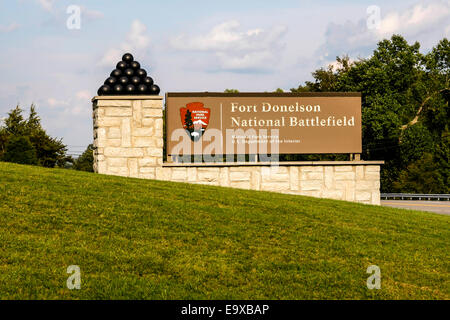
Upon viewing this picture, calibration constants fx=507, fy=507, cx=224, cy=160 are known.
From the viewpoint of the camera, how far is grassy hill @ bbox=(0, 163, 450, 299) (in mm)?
7195

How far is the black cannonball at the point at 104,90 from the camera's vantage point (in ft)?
56.3

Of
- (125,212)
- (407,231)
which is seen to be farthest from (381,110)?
(125,212)

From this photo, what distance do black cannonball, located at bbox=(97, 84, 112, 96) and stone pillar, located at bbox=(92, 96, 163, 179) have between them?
320mm

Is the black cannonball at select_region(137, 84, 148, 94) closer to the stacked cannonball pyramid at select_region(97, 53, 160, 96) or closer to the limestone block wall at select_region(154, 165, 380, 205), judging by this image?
the stacked cannonball pyramid at select_region(97, 53, 160, 96)

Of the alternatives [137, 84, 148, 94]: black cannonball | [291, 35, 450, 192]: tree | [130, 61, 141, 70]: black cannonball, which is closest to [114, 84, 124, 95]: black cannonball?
[137, 84, 148, 94]: black cannonball

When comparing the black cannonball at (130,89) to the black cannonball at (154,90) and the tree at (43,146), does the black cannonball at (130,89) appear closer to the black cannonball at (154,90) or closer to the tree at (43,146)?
the black cannonball at (154,90)

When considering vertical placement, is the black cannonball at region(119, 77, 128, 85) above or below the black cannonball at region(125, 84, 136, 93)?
above

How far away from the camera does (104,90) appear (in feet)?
56.2

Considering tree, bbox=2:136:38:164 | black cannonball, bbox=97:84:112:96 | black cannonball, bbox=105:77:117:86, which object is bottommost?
tree, bbox=2:136:38:164

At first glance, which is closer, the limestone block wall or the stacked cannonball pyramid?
the stacked cannonball pyramid

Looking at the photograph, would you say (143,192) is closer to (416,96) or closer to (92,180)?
(92,180)

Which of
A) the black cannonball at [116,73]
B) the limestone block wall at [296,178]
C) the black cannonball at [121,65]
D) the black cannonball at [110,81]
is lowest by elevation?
the limestone block wall at [296,178]

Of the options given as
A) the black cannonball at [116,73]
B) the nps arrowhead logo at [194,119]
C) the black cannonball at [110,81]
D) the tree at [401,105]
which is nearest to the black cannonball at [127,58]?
the black cannonball at [116,73]

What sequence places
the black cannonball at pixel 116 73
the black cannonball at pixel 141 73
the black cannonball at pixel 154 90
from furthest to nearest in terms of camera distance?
the black cannonball at pixel 141 73 < the black cannonball at pixel 116 73 < the black cannonball at pixel 154 90
